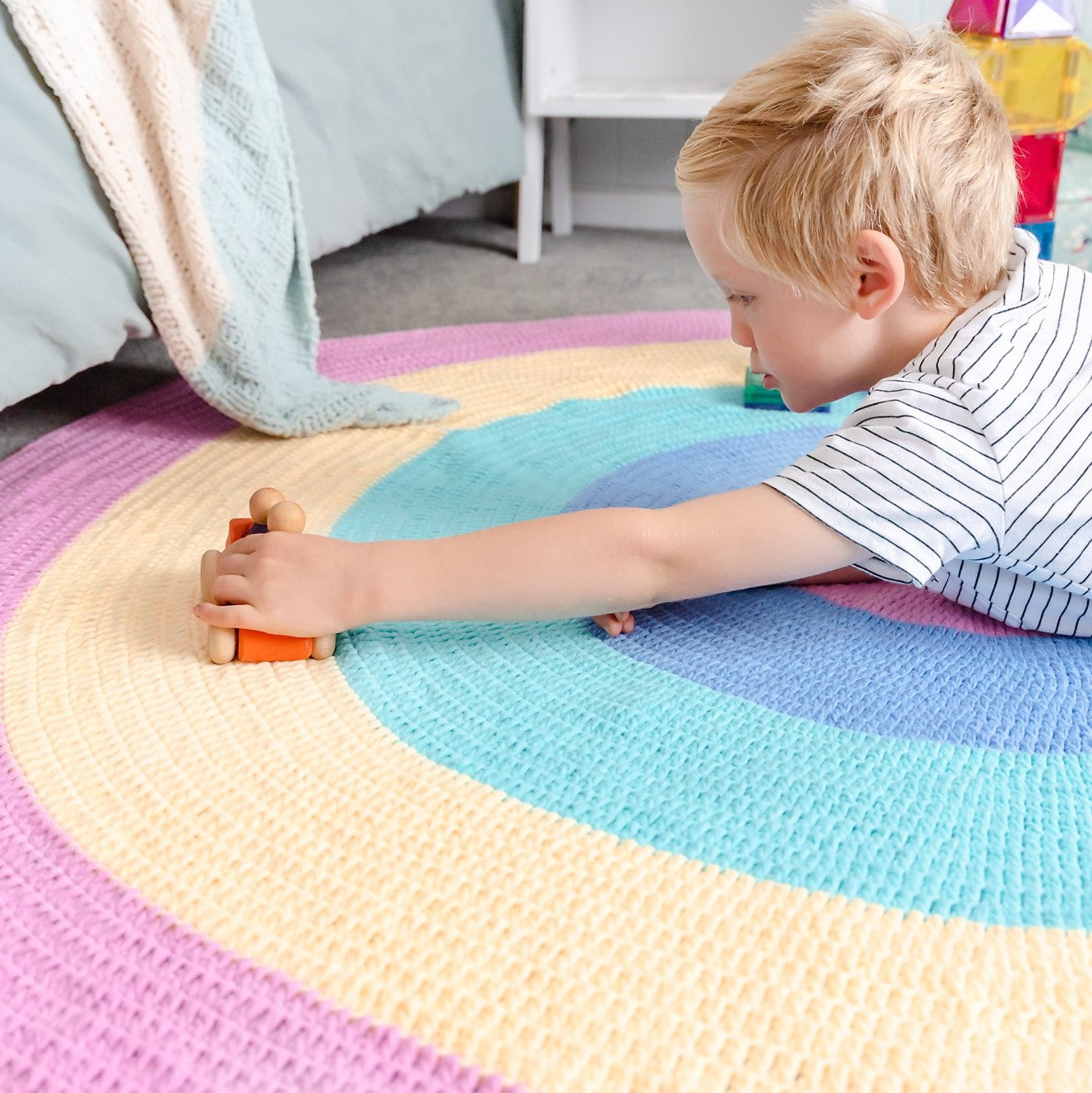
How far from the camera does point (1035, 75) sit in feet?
4.17

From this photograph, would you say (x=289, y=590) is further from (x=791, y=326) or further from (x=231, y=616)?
(x=791, y=326)

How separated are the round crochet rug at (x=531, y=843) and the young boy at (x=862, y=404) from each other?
0.18ft

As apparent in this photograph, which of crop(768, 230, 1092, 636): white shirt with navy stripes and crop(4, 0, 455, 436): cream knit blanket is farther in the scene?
crop(4, 0, 455, 436): cream knit blanket

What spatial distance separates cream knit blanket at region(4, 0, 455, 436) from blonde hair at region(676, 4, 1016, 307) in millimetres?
440

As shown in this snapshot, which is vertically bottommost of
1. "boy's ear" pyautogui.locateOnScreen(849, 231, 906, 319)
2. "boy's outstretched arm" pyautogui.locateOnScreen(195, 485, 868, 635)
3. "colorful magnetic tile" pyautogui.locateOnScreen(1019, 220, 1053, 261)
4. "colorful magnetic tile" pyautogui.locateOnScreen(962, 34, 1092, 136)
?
"boy's outstretched arm" pyautogui.locateOnScreen(195, 485, 868, 635)

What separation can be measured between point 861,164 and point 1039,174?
74 cm

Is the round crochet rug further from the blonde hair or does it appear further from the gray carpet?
the gray carpet

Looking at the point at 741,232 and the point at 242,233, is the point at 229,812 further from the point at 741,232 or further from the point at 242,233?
the point at 242,233

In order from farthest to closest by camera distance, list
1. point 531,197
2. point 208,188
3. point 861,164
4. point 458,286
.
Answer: point 531,197 < point 458,286 < point 208,188 < point 861,164

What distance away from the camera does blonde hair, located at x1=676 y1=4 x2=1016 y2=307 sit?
634 millimetres

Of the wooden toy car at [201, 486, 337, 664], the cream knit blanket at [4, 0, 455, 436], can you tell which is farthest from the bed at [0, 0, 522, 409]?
the wooden toy car at [201, 486, 337, 664]

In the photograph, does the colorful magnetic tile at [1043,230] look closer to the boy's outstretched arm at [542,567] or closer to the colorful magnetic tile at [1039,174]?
the colorful magnetic tile at [1039,174]

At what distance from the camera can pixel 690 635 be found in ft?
2.35

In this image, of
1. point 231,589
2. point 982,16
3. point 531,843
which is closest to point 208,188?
point 231,589
